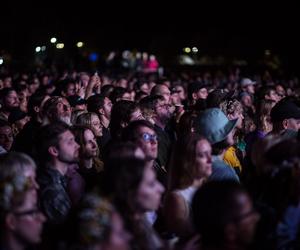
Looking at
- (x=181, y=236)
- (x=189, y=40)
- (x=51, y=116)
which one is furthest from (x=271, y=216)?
(x=189, y=40)

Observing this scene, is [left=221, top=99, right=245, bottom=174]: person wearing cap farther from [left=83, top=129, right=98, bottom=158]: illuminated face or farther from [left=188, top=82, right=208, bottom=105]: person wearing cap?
[left=188, top=82, right=208, bottom=105]: person wearing cap

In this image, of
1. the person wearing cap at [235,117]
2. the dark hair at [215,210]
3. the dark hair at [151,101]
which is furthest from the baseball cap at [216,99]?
the dark hair at [215,210]

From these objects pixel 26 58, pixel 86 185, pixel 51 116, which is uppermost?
pixel 26 58

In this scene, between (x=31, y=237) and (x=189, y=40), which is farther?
(x=189, y=40)

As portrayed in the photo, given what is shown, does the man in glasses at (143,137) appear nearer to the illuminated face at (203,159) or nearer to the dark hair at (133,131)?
the dark hair at (133,131)

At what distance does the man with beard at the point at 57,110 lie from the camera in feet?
28.7

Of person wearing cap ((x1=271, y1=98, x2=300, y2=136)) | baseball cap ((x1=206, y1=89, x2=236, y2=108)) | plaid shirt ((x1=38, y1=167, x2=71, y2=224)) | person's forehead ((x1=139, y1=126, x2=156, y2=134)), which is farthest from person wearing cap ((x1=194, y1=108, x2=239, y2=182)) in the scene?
baseball cap ((x1=206, y1=89, x2=236, y2=108))

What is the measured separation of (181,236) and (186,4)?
160 feet

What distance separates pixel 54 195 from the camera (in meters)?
5.82

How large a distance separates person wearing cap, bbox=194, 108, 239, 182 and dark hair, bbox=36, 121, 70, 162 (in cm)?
140

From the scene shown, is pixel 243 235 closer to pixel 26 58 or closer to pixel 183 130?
pixel 183 130

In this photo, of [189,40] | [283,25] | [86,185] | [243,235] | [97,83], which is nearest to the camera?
[243,235]

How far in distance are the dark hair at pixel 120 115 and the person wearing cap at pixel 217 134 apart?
52.5 inches

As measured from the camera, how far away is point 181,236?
5.37 metres
